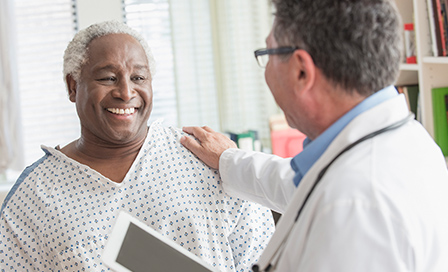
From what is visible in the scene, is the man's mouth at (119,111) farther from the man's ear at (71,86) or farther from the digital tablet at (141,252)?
the digital tablet at (141,252)

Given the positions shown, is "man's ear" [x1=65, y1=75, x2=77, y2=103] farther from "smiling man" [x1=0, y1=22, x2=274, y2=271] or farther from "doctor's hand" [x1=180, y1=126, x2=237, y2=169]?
"doctor's hand" [x1=180, y1=126, x2=237, y2=169]

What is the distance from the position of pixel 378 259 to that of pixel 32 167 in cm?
116

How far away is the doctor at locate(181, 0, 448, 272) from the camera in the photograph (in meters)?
0.90

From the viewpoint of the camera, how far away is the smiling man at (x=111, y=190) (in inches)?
61.2

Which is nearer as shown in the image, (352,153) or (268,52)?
(352,153)

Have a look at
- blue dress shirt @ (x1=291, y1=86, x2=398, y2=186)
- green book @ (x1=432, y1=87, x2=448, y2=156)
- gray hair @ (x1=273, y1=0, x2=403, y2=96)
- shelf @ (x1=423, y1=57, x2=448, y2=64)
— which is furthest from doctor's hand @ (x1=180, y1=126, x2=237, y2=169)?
green book @ (x1=432, y1=87, x2=448, y2=156)

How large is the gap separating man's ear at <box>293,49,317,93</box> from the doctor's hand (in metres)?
0.64

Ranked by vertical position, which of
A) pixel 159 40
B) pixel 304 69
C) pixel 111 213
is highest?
pixel 159 40

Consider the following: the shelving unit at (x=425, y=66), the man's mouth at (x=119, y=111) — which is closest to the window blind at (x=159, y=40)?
the shelving unit at (x=425, y=66)

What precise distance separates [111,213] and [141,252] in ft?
1.56

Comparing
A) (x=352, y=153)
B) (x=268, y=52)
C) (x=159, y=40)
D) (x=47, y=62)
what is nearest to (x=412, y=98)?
(x=268, y=52)

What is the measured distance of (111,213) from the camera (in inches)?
61.5

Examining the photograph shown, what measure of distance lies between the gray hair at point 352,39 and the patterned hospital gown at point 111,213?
2.35 feet

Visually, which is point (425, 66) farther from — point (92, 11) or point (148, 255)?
point (92, 11)
